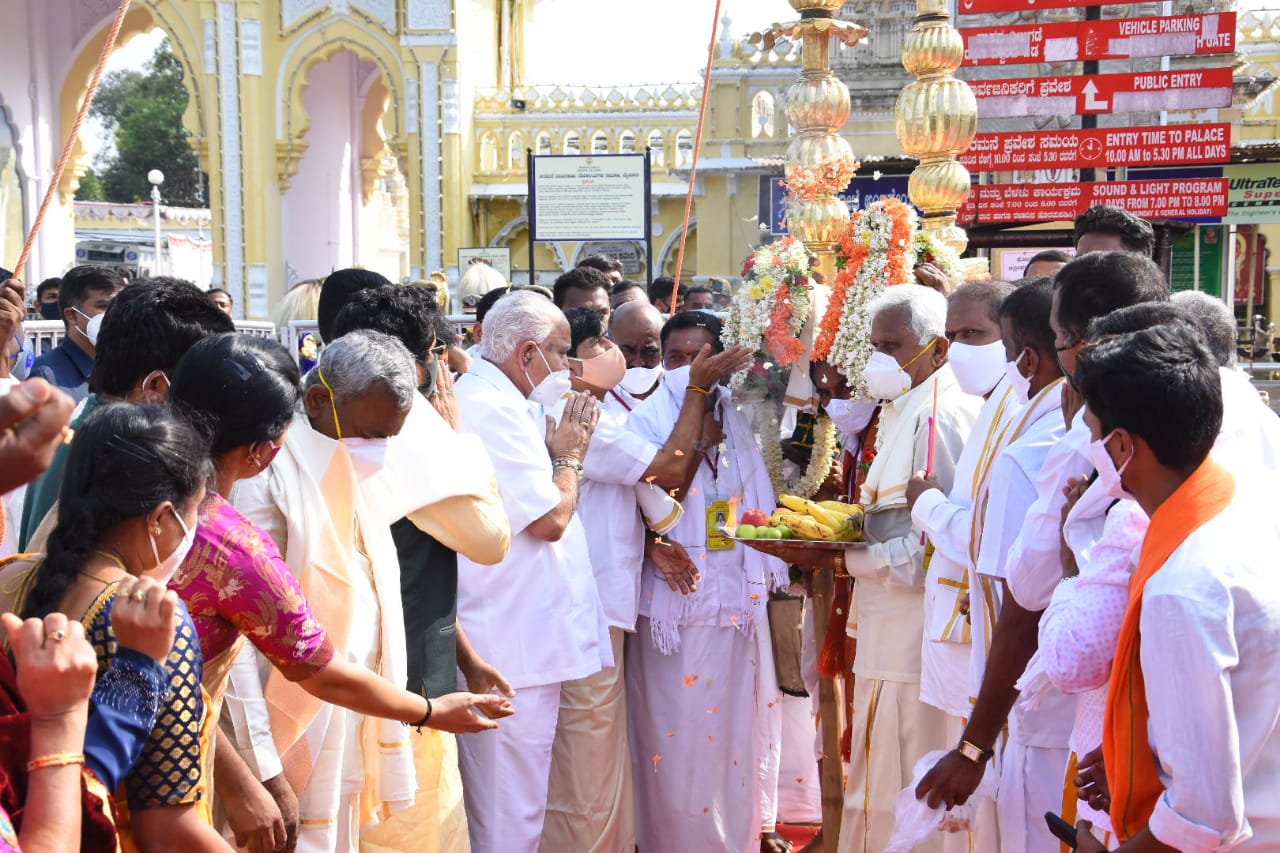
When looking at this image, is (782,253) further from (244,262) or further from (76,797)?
(244,262)

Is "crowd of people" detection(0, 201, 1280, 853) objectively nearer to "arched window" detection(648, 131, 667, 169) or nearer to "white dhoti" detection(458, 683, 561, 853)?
"white dhoti" detection(458, 683, 561, 853)

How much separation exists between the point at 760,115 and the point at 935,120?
11.4 meters

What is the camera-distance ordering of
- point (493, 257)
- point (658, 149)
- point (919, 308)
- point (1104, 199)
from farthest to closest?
point (658, 149), point (493, 257), point (1104, 199), point (919, 308)

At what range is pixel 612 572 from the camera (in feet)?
15.4

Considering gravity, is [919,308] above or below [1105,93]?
below

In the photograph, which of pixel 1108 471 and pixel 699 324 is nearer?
pixel 1108 471

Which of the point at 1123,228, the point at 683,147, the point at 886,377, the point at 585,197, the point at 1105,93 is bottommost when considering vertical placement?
the point at 886,377

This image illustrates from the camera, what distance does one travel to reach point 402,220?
99.3 ft

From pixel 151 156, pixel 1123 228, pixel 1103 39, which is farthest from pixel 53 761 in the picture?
pixel 151 156

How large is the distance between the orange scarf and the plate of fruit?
73.0 inches

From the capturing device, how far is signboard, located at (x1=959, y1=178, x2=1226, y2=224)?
40.5 ft

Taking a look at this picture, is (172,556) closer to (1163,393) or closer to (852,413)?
(1163,393)

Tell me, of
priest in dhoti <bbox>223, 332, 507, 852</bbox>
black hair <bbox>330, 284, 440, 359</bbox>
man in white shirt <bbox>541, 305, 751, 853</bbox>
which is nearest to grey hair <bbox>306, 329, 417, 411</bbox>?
priest in dhoti <bbox>223, 332, 507, 852</bbox>

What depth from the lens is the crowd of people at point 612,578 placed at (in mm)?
1959
